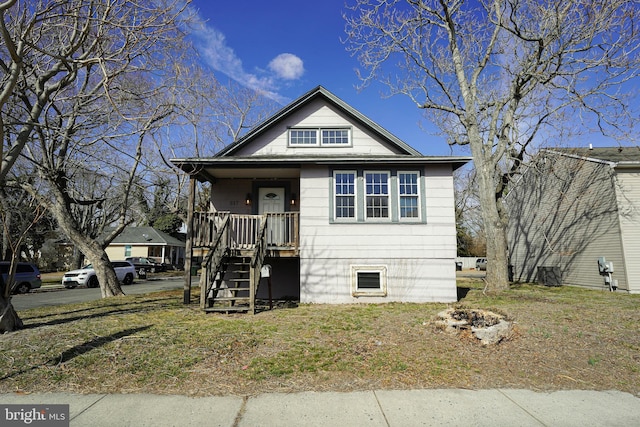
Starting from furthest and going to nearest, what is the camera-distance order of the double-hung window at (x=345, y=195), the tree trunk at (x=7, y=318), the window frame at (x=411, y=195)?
the double-hung window at (x=345, y=195), the window frame at (x=411, y=195), the tree trunk at (x=7, y=318)

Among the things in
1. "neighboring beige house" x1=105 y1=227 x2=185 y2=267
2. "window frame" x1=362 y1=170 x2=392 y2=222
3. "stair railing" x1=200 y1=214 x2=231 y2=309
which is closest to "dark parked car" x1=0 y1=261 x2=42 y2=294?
"stair railing" x1=200 y1=214 x2=231 y2=309

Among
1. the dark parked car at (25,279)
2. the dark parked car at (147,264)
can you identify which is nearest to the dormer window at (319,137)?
the dark parked car at (25,279)

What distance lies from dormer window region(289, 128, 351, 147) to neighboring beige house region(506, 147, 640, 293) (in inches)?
335

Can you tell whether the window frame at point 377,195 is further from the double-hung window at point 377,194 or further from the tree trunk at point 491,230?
the tree trunk at point 491,230

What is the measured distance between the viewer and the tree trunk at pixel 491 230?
1237 cm

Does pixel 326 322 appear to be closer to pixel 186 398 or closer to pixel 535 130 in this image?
pixel 186 398

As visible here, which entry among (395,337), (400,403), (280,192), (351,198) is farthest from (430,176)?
(400,403)

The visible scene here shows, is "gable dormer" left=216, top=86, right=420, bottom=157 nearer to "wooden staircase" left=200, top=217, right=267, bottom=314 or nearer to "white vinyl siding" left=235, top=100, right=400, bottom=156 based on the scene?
"white vinyl siding" left=235, top=100, right=400, bottom=156

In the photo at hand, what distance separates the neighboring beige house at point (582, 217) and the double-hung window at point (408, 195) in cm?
726

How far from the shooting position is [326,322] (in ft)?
24.7

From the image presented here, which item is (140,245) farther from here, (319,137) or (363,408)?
(363,408)

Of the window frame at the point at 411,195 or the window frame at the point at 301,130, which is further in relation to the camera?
the window frame at the point at 301,130

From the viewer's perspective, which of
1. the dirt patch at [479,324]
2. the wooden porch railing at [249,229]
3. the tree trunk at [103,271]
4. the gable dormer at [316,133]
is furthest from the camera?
the tree trunk at [103,271]

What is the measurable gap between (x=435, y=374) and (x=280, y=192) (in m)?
8.79
